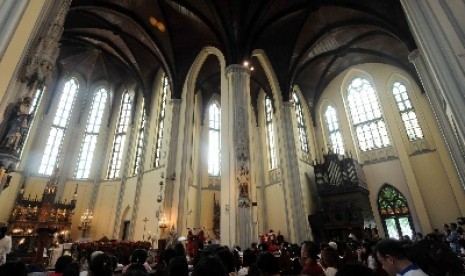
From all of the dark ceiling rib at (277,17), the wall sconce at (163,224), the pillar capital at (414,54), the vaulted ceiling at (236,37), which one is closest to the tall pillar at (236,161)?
the vaulted ceiling at (236,37)

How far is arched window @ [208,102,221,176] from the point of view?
17177 mm

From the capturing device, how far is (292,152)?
13.8 m

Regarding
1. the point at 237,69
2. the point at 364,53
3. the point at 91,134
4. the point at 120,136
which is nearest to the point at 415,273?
the point at 237,69

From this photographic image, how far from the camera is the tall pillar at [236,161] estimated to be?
9.24m

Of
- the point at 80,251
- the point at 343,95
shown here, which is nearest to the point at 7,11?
the point at 80,251

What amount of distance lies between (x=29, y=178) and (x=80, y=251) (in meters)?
9.25

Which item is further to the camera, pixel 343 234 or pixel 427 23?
pixel 343 234

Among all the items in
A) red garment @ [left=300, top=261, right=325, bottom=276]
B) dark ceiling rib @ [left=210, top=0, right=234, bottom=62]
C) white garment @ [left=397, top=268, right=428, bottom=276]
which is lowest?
red garment @ [left=300, top=261, right=325, bottom=276]

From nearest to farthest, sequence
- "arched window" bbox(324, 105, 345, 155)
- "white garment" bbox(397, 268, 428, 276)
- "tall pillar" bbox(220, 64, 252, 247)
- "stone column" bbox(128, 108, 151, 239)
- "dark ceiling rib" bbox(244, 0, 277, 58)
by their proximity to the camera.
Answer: "white garment" bbox(397, 268, 428, 276), "tall pillar" bbox(220, 64, 252, 247), "dark ceiling rib" bbox(244, 0, 277, 58), "stone column" bbox(128, 108, 151, 239), "arched window" bbox(324, 105, 345, 155)

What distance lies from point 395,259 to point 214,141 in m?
15.9

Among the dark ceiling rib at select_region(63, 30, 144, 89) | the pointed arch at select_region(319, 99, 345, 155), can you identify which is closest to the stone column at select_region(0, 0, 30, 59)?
the dark ceiling rib at select_region(63, 30, 144, 89)

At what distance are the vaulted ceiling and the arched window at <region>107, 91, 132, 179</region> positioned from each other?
2103mm

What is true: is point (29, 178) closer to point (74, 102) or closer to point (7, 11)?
point (74, 102)

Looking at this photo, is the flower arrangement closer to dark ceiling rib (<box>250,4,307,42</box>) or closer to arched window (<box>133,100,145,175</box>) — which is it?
arched window (<box>133,100,145,175</box>)
